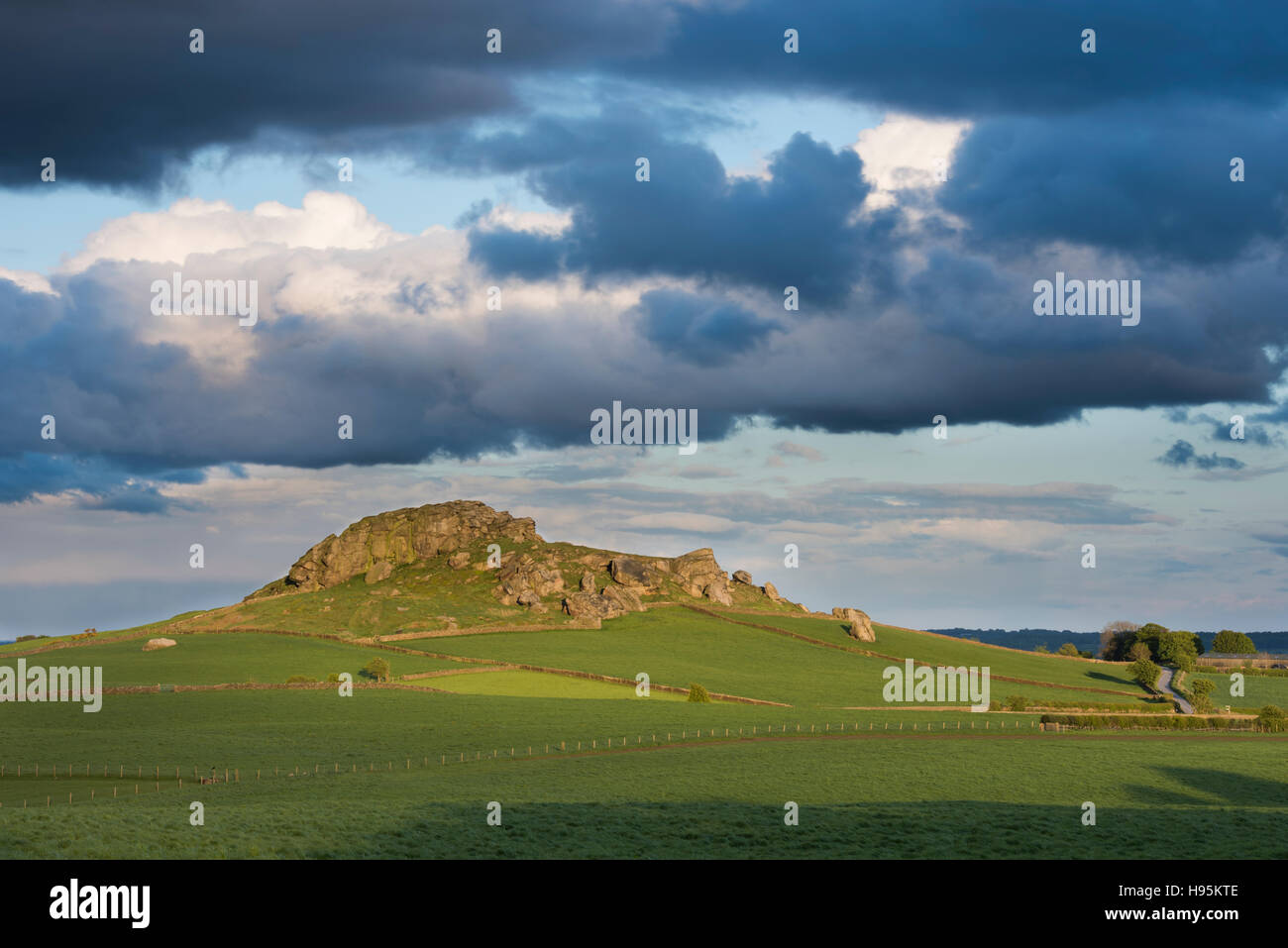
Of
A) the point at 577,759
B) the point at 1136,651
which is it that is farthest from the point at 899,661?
the point at 577,759

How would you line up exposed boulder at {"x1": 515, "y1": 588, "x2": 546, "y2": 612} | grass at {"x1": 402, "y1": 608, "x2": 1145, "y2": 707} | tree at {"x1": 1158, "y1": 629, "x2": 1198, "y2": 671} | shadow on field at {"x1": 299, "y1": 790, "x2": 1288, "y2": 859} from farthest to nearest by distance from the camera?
exposed boulder at {"x1": 515, "y1": 588, "x2": 546, "y2": 612} < tree at {"x1": 1158, "y1": 629, "x2": 1198, "y2": 671} < grass at {"x1": 402, "y1": 608, "x2": 1145, "y2": 707} < shadow on field at {"x1": 299, "y1": 790, "x2": 1288, "y2": 859}

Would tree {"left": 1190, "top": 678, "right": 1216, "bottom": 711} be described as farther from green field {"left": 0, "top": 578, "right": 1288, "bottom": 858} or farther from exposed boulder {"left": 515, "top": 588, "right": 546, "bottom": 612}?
exposed boulder {"left": 515, "top": 588, "right": 546, "bottom": 612}

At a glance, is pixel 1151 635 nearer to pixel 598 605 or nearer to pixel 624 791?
pixel 598 605

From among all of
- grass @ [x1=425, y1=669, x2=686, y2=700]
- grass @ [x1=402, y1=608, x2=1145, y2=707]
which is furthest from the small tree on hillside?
grass @ [x1=402, y1=608, x2=1145, y2=707]

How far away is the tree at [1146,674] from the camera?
157000 mm

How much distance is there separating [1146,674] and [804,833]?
13522cm

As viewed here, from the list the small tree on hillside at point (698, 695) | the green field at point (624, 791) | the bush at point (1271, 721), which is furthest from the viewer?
the small tree on hillside at point (698, 695)

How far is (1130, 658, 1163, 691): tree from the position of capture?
15700cm

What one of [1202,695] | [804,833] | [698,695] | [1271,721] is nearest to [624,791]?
[804,833]

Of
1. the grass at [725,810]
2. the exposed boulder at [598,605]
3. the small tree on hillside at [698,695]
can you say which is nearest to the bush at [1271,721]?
the grass at [725,810]

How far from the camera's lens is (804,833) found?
141 feet

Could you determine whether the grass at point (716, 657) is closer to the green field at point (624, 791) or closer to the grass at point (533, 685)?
the grass at point (533, 685)

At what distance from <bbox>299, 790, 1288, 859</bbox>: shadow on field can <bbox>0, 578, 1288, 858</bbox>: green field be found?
0.18m

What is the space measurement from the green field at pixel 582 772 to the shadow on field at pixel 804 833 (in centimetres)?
18
